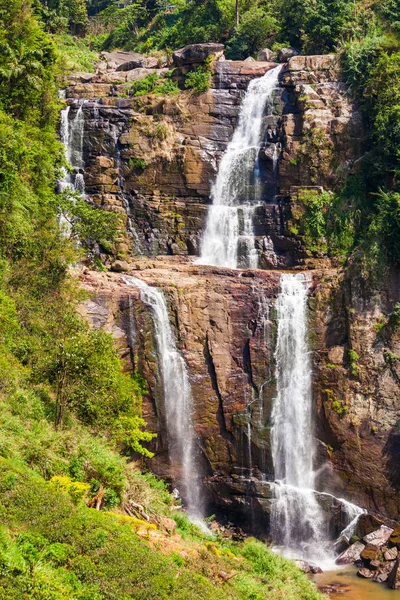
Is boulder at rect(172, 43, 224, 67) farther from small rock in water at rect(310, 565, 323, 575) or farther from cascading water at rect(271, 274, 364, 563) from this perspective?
small rock in water at rect(310, 565, 323, 575)

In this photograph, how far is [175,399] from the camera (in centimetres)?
3000

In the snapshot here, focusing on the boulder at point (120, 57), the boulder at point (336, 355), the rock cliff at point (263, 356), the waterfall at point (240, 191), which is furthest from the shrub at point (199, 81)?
the boulder at point (336, 355)

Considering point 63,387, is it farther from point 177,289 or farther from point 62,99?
point 62,99

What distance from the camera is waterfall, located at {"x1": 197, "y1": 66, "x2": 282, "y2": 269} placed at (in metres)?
37.3

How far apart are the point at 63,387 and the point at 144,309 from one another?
9663 millimetres

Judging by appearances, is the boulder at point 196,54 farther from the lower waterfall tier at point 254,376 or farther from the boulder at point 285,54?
the lower waterfall tier at point 254,376

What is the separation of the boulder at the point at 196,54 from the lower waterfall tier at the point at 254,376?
62.1ft

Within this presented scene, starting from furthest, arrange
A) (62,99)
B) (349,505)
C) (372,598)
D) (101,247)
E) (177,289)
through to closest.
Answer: (62,99) < (101,247) < (177,289) < (349,505) < (372,598)

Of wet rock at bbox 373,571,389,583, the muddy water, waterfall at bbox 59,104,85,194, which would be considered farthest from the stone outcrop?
wet rock at bbox 373,571,389,583

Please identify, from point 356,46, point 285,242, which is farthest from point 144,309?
point 356,46

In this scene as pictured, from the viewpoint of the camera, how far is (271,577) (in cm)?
1978

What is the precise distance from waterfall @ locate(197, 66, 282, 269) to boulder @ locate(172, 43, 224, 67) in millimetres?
3943

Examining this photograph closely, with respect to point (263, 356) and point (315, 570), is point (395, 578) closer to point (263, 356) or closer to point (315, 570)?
point (315, 570)

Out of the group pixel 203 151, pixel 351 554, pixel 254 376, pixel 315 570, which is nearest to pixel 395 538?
pixel 351 554
